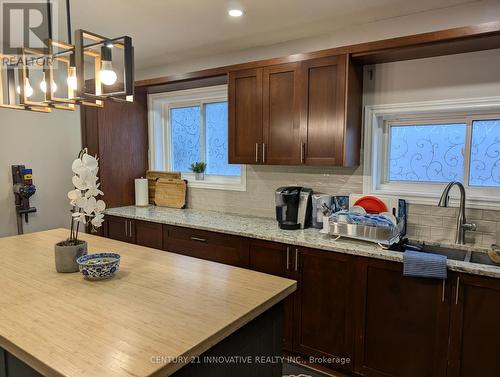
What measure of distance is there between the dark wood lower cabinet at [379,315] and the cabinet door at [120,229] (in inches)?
49.2

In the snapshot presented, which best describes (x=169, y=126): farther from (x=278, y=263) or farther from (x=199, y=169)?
(x=278, y=263)

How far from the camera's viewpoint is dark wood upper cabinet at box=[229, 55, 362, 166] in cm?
260

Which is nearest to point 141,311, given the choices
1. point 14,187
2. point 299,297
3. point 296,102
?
point 299,297

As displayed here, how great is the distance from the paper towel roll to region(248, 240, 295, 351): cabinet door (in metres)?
1.81

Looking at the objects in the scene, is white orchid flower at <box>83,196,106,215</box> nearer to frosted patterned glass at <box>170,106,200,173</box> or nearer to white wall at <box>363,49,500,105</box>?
white wall at <box>363,49,500,105</box>

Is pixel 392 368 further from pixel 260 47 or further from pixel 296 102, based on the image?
pixel 260 47

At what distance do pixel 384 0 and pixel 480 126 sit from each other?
1.09m

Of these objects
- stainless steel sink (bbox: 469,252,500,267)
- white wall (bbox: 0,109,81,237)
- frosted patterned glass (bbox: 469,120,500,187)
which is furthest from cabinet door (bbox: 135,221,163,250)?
frosted patterned glass (bbox: 469,120,500,187)

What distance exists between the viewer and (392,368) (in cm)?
223

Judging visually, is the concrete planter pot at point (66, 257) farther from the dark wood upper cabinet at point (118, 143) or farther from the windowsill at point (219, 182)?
the dark wood upper cabinet at point (118, 143)

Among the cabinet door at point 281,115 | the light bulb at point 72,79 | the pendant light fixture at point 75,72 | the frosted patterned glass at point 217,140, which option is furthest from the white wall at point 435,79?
the light bulb at point 72,79

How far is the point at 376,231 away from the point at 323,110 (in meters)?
0.96

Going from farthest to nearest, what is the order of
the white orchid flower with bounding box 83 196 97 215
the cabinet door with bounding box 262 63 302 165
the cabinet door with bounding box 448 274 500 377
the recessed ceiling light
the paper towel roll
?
the paper towel roll → the cabinet door with bounding box 262 63 302 165 → the recessed ceiling light → the cabinet door with bounding box 448 274 500 377 → the white orchid flower with bounding box 83 196 97 215

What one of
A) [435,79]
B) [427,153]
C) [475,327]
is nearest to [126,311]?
[475,327]
